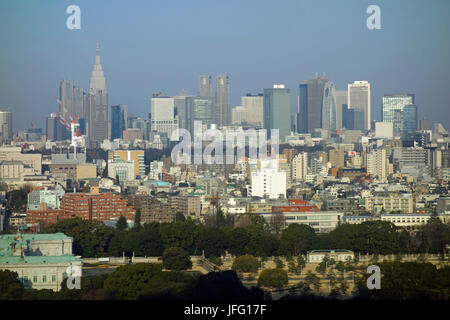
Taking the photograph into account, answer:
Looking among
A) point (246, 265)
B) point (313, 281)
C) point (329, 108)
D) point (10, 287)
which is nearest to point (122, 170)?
point (246, 265)

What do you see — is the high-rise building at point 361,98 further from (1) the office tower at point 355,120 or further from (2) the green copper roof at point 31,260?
(2) the green copper roof at point 31,260

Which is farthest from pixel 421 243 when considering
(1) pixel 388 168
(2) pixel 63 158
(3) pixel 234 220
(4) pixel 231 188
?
(2) pixel 63 158

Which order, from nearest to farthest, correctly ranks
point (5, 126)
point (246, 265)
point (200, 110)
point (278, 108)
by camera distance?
1. point (246, 265)
2. point (5, 126)
3. point (278, 108)
4. point (200, 110)

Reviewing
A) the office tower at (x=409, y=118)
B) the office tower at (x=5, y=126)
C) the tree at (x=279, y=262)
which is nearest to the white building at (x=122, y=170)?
the office tower at (x=5, y=126)

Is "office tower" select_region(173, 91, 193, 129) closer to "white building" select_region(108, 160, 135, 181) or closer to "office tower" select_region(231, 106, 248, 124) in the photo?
"office tower" select_region(231, 106, 248, 124)

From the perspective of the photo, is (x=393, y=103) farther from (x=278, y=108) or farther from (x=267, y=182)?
(x=267, y=182)

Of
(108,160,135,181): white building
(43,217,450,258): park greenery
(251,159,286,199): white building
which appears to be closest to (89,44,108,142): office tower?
(108,160,135,181): white building
